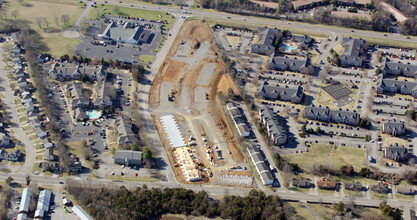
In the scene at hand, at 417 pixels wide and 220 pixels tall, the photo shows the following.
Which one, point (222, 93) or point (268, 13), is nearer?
point (222, 93)

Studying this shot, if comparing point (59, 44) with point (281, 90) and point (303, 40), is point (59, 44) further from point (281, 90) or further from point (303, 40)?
point (303, 40)

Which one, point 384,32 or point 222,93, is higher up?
point 384,32

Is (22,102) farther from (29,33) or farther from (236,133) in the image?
(236,133)

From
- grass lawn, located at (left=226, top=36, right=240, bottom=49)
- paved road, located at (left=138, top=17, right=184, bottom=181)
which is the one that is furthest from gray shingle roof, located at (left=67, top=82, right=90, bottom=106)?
grass lawn, located at (left=226, top=36, right=240, bottom=49)

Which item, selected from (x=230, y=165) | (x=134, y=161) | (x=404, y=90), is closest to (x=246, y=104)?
(x=230, y=165)

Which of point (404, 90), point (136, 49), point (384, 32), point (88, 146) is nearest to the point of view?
point (88, 146)

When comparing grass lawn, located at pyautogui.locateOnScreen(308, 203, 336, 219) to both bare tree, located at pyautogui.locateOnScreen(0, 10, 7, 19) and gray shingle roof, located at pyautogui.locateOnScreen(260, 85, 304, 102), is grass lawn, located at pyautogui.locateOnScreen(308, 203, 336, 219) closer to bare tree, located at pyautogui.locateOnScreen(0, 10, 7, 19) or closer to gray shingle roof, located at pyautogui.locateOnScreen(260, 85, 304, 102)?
gray shingle roof, located at pyautogui.locateOnScreen(260, 85, 304, 102)

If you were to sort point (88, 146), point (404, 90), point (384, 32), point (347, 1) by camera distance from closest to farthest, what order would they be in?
1. point (88, 146)
2. point (404, 90)
3. point (384, 32)
4. point (347, 1)
